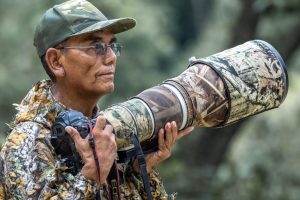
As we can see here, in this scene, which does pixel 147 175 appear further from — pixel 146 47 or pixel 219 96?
pixel 146 47

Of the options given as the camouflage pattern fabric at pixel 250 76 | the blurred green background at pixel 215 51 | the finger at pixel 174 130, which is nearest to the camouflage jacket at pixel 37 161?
the finger at pixel 174 130

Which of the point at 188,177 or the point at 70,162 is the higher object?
the point at 70,162

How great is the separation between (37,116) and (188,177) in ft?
25.6

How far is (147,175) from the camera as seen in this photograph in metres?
4.34

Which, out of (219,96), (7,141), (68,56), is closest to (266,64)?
(219,96)

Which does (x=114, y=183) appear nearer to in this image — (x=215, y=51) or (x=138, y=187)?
(x=138, y=187)

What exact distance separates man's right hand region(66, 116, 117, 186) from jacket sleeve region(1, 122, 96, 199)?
0.05m

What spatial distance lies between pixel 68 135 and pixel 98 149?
0.17 meters

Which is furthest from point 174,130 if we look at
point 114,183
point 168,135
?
point 114,183

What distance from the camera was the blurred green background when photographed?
1169 cm

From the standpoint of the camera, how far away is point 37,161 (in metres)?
4.21

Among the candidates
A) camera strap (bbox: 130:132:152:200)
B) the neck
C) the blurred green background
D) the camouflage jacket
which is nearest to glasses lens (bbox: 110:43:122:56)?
the neck

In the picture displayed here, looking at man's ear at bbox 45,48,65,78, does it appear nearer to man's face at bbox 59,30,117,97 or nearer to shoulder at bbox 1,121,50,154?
man's face at bbox 59,30,117,97

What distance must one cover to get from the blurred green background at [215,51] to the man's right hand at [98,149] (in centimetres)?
412
